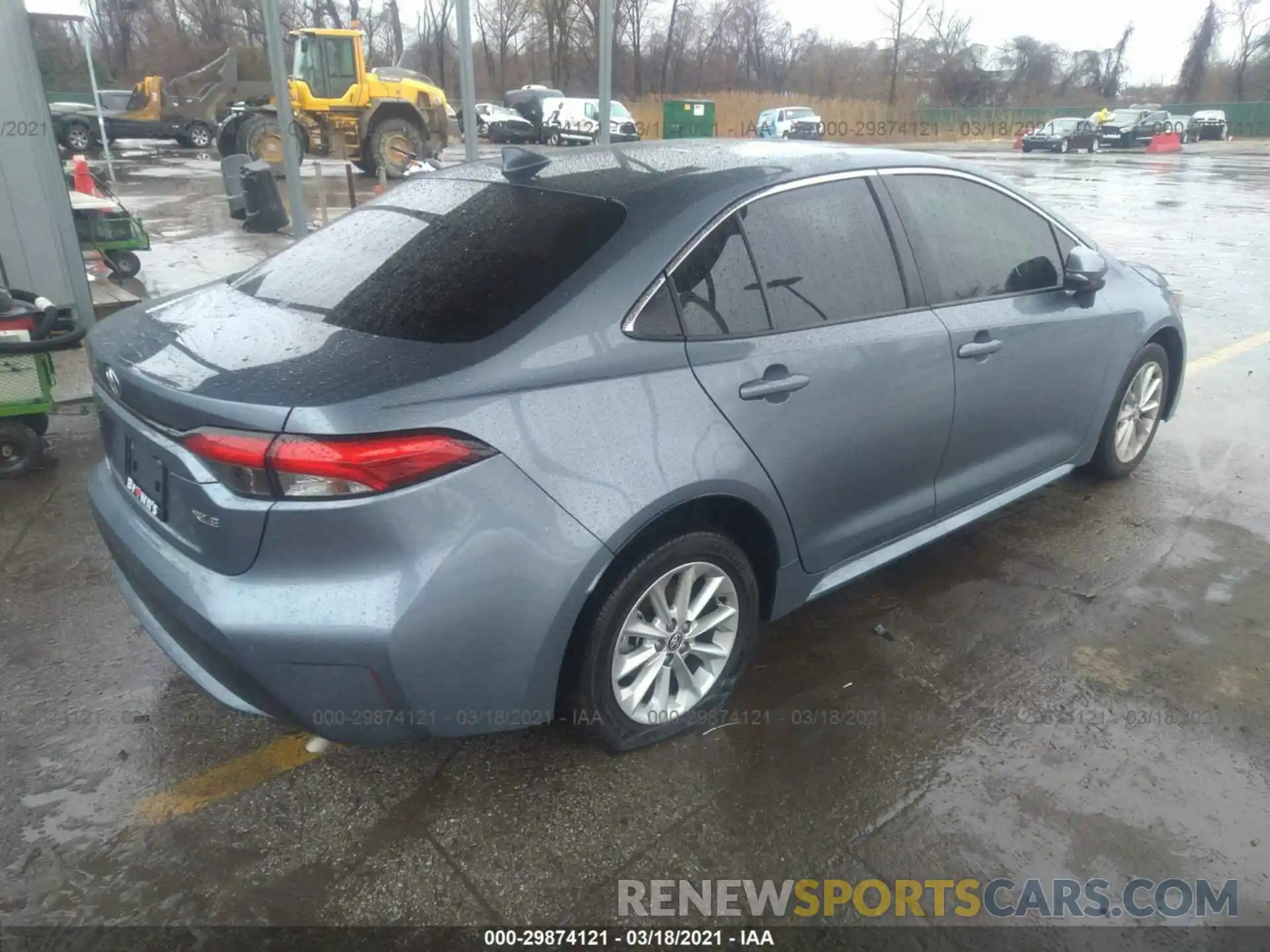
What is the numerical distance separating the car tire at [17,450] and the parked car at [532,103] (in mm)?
30978

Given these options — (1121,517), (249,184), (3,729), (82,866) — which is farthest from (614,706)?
(249,184)

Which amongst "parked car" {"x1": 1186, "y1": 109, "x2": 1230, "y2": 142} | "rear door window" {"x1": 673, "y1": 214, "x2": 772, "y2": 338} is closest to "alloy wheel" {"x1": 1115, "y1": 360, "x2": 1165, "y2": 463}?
"rear door window" {"x1": 673, "y1": 214, "x2": 772, "y2": 338}

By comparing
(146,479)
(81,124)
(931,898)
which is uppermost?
(81,124)

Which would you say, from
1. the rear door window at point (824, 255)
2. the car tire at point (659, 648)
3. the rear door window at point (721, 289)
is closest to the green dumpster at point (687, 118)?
the rear door window at point (824, 255)

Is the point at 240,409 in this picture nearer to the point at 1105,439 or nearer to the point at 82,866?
the point at 82,866

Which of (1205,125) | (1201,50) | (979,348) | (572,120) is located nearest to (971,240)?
(979,348)

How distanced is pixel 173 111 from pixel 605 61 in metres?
22.9

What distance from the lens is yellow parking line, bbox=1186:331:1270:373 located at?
6715 millimetres

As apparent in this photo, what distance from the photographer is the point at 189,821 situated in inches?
92.7

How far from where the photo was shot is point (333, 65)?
2027 cm

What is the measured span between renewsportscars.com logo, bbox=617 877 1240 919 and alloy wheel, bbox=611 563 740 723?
51cm

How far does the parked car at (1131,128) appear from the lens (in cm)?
3909

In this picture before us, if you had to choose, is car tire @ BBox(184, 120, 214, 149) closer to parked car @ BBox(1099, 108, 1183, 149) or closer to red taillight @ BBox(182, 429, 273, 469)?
red taillight @ BBox(182, 429, 273, 469)

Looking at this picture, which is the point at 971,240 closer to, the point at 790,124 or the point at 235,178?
the point at 235,178
